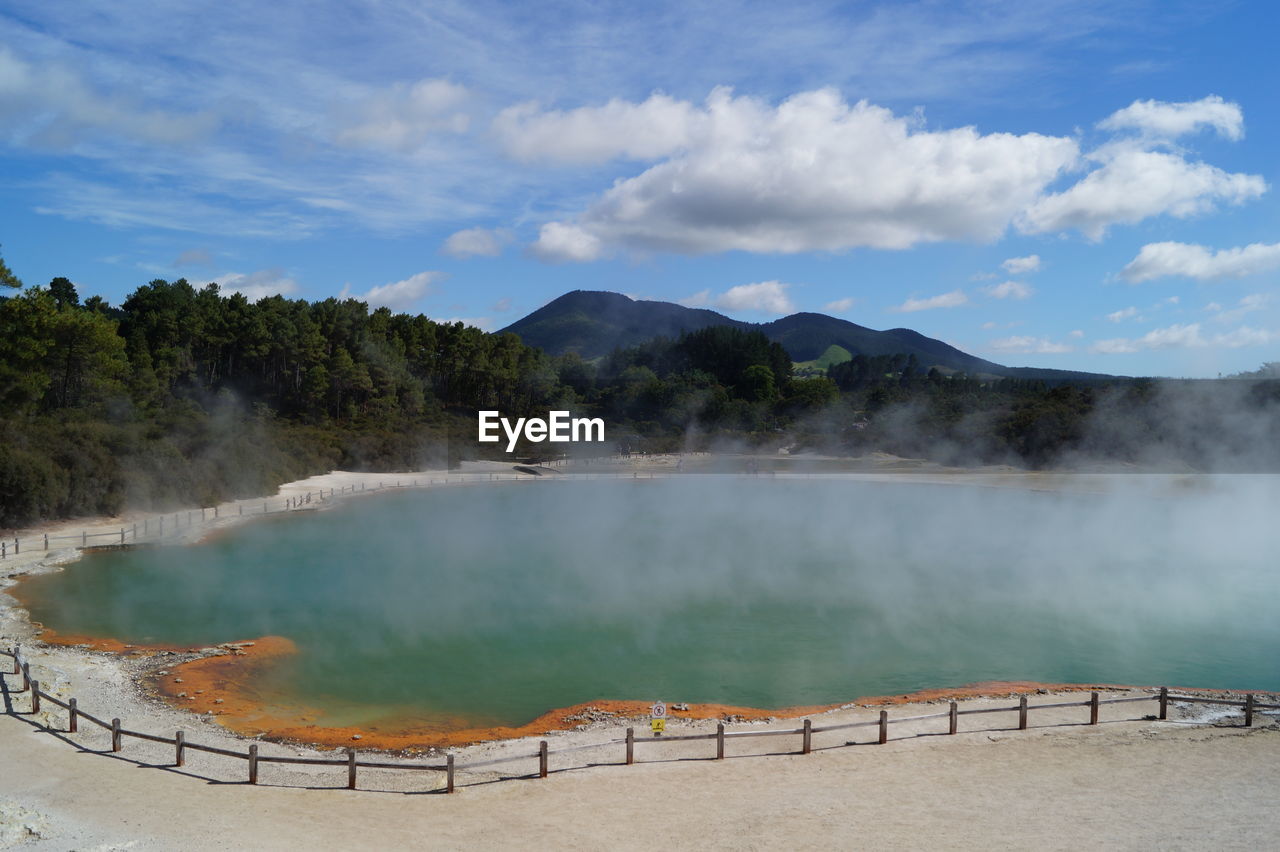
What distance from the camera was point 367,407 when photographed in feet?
183

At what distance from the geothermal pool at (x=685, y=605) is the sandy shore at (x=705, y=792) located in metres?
2.43

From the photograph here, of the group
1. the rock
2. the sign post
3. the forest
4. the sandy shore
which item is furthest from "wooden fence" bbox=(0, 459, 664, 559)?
the sign post

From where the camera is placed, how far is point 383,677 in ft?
45.5

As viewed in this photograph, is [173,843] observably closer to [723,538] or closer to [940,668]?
[940,668]

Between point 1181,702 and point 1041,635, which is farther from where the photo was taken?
point 1041,635

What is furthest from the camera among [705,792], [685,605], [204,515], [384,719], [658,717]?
[204,515]

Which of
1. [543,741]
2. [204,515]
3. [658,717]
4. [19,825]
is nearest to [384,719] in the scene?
[543,741]

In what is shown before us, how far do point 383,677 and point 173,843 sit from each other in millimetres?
6405

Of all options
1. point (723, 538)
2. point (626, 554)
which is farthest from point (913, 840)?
point (723, 538)

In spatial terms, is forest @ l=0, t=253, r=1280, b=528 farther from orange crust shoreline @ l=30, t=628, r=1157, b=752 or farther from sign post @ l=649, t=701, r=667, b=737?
sign post @ l=649, t=701, r=667, b=737

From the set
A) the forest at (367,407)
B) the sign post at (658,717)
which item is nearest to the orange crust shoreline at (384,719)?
the sign post at (658,717)

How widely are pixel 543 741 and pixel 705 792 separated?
1.84 m

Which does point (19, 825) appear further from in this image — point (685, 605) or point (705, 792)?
point (685, 605)

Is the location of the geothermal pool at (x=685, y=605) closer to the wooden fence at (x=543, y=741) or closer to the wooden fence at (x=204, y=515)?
the wooden fence at (x=204, y=515)
